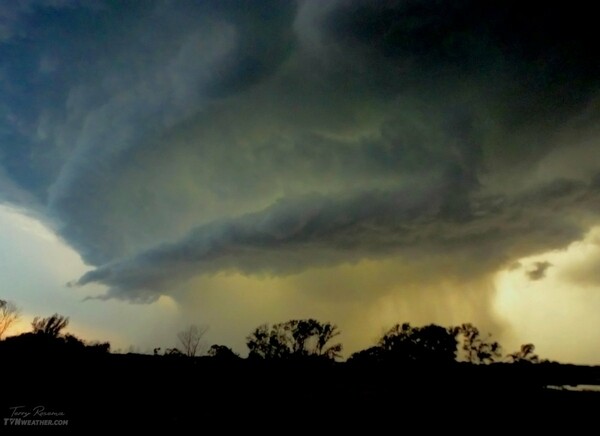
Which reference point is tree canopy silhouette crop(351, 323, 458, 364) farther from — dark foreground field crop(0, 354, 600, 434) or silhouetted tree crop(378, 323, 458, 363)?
dark foreground field crop(0, 354, 600, 434)

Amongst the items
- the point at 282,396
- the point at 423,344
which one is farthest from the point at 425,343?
the point at 282,396

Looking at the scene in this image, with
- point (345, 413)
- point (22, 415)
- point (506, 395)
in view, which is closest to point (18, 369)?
point (22, 415)

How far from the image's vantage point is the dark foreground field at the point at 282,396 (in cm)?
1019

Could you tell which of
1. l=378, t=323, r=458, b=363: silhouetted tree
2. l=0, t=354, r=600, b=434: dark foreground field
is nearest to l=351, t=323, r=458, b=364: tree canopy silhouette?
l=378, t=323, r=458, b=363: silhouetted tree

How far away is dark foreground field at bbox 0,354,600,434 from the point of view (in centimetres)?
1019

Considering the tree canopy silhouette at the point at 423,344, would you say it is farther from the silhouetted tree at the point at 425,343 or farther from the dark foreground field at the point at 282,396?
the dark foreground field at the point at 282,396

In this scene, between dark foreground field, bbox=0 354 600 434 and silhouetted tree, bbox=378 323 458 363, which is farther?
silhouetted tree, bbox=378 323 458 363

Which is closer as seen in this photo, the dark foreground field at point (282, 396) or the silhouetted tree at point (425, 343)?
the dark foreground field at point (282, 396)

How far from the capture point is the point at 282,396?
11281 millimetres

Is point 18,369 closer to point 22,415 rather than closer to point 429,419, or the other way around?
point 22,415

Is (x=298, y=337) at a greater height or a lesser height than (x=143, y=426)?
greater

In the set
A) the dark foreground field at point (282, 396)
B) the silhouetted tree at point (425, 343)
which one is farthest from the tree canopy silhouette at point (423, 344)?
the dark foreground field at point (282, 396)

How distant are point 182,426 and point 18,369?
6.07m

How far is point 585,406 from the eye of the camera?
401 inches
